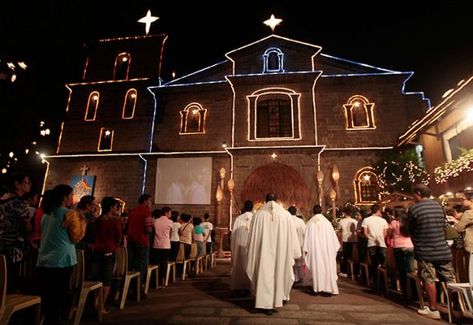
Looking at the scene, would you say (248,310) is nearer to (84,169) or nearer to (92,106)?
(84,169)

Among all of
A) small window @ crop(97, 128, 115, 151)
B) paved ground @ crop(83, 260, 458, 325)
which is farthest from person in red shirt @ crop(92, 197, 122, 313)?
small window @ crop(97, 128, 115, 151)

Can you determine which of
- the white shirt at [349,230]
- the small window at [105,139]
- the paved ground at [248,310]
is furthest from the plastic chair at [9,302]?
the small window at [105,139]

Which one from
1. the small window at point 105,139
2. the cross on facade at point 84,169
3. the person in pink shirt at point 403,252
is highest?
the small window at point 105,139

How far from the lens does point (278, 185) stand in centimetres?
1469

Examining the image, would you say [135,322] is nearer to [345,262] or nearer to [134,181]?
[345,262]

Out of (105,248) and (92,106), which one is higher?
(92,106)

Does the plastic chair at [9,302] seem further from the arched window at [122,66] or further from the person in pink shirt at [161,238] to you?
the arched window at [122,66]

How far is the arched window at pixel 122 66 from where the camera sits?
17875 millimetres

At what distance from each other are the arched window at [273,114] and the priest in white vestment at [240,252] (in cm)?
875

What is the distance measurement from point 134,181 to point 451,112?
14.3m

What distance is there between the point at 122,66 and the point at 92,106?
314cm

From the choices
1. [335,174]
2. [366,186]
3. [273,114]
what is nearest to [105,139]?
[273,114]

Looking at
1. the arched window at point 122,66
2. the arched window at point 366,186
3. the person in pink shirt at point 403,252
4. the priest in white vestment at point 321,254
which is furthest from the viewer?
the arched window at point 122,66

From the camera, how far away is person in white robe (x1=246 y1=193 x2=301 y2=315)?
4680mm
